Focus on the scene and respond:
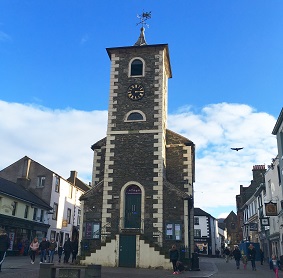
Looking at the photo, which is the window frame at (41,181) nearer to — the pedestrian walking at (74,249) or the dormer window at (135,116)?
the pedestrian walking at (74,249)

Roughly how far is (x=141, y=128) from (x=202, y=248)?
1733 inches

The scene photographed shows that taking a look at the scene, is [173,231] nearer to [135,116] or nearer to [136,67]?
[135,116]

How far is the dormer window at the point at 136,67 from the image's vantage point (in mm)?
27953

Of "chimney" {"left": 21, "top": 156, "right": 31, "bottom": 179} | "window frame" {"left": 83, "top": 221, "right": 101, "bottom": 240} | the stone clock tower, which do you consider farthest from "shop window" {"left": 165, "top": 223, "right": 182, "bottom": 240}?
"chimney" {"left": 21, "top": 156, "right": 31, "bottom": 179}

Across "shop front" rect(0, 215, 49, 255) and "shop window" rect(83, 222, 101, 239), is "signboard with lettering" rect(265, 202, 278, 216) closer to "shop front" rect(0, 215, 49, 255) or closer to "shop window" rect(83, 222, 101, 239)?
"shop window" rect(83, 222, 101, 239)

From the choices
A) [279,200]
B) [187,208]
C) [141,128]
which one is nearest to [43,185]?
[141,128]

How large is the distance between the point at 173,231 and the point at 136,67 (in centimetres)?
1371

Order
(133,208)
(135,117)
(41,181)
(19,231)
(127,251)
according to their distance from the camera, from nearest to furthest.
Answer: (127,251) < (133,208) < (135,117) < (19,231) < (41,181)

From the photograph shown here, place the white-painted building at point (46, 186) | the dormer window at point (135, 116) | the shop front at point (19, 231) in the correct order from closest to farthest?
the dormer window at point (135, 116) → the shop front at point (19, 231) → the white-painted building at point (46, 186)

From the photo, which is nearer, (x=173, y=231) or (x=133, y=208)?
(x=173, y=231)

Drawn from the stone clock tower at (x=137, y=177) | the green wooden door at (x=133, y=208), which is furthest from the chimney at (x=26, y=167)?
the green wooden door at (x=133, y=208)

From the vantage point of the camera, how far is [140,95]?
88.7 feet


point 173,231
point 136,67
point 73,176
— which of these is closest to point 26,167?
point 73,176

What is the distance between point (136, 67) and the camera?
92.5ft
